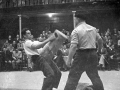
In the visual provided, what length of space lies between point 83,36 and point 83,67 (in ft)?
1.17

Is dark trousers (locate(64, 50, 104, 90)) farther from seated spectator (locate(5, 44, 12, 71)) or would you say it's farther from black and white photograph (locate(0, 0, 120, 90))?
seated spectator (locate(5, 44, 12, 71))

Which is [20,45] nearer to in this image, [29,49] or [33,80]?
[33,80]

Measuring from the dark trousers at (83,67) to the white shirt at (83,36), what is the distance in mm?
72

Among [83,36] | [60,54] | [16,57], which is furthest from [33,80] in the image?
[83,36]

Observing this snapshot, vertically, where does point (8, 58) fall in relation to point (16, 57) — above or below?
below

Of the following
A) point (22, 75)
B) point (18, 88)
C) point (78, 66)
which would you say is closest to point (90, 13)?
point (78, 66)

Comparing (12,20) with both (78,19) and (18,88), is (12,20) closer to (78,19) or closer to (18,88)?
(18,88)

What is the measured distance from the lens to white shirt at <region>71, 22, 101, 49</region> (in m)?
2.08

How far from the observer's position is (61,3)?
3.25m

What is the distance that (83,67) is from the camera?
2146 mm

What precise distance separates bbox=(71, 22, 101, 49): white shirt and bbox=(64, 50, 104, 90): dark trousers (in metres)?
0.07

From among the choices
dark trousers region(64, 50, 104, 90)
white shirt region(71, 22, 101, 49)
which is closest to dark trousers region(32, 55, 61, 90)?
dark trousers region(64, 50, 104, 90)

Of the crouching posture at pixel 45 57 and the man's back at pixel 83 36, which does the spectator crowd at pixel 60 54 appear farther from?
the man's back at pixel 83 36

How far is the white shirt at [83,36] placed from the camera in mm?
2084
